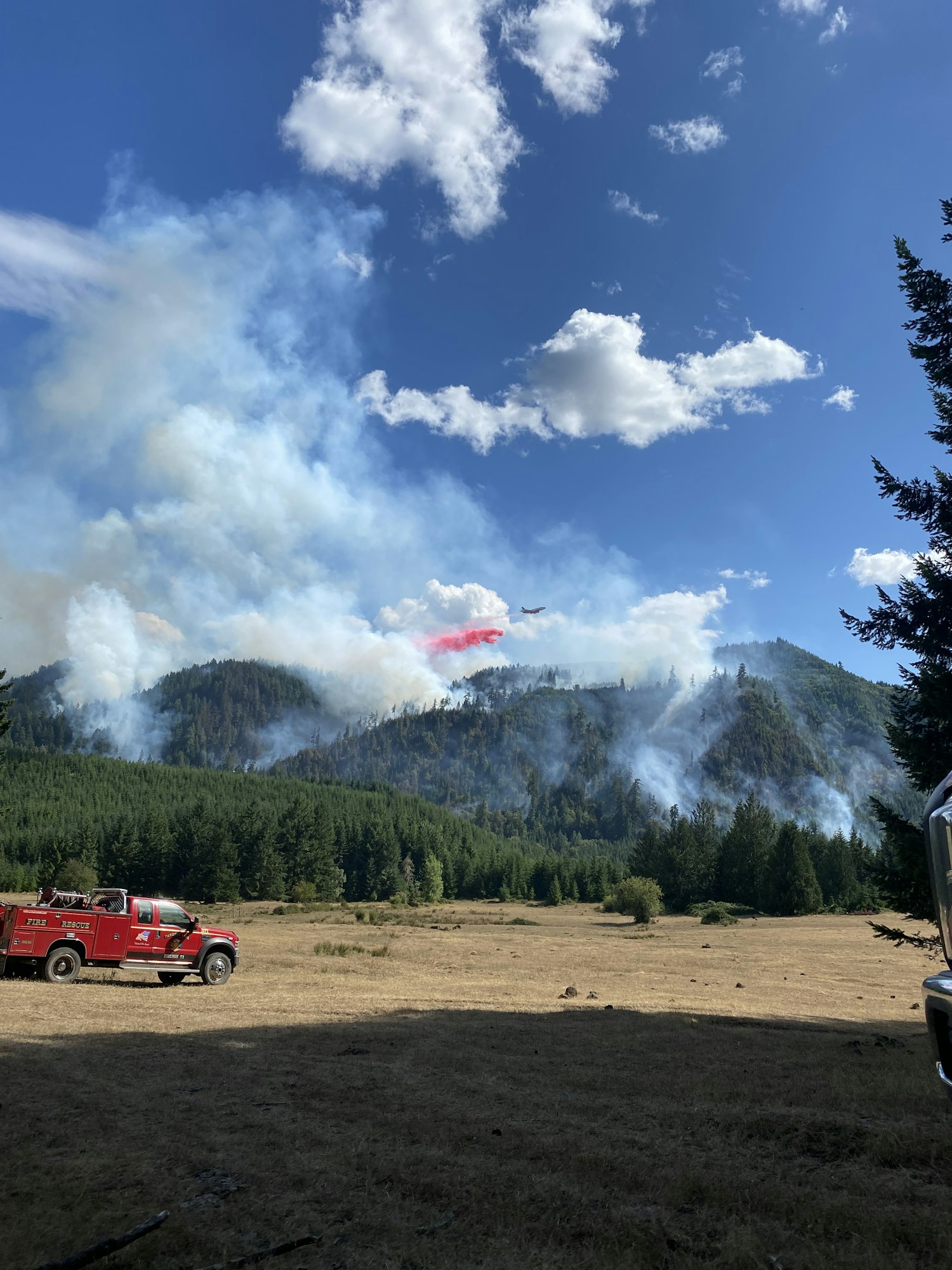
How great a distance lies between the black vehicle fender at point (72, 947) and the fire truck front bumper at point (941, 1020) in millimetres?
21806

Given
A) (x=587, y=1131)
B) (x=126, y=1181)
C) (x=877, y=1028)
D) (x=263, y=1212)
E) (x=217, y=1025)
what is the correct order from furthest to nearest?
(x=877, y=1028), (x=217, y=1025), (x=587, y=1131), (x=126, y=1181), (x=263, y=1212)

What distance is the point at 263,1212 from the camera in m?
5.65

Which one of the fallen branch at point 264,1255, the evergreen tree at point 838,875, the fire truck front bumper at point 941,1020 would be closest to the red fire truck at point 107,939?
the fallen branch at point 264,1255

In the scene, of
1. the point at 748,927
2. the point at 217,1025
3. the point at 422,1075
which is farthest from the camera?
the point at 748,927

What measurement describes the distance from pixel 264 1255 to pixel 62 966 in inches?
710

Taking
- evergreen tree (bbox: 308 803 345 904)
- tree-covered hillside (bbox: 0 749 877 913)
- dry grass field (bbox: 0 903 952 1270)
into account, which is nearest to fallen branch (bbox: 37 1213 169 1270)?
dry grass field (bbox: 0 903 952 1270)

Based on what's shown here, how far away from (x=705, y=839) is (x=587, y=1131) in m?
99.6

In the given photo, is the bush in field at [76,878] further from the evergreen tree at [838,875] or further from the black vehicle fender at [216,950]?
the evergreen tree at [838,875]

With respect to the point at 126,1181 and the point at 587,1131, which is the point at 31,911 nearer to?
the point at 126,1181

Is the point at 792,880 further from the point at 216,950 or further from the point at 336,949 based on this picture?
the point at 216,950

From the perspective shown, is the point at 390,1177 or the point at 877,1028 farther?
the point at 877,1028

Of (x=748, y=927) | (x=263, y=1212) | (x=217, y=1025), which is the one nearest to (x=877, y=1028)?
(x=217, y=1025)

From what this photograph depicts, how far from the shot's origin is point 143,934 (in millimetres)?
20266

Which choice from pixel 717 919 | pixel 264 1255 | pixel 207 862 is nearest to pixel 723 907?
pixel 717 919
